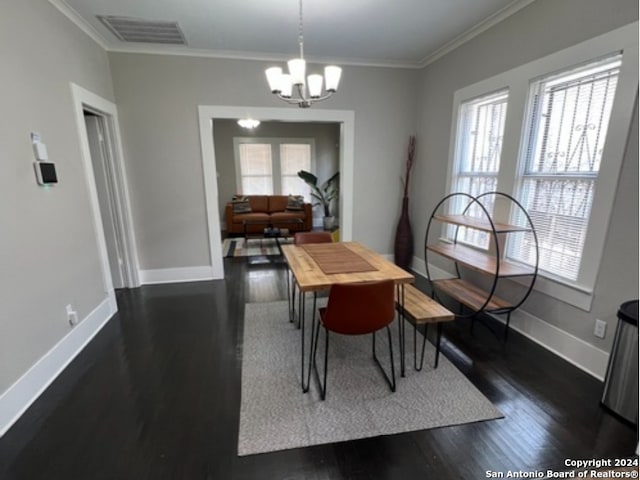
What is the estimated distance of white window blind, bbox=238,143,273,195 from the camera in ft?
25.3

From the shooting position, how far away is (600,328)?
2.12 meters

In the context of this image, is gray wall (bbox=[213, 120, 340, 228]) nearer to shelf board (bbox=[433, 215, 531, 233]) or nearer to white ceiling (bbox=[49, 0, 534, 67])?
white ceiling (bbox=[49, 0, 534, 67])

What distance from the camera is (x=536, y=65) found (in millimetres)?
2451

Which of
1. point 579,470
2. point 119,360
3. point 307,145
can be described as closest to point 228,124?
point 307,145

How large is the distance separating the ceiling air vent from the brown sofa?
3740 millimetres

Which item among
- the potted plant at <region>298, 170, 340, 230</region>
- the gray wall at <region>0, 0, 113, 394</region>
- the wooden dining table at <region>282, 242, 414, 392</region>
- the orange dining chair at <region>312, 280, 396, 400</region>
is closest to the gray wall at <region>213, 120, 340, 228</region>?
the potted plant at <region>298, 170, 340, 230</region>

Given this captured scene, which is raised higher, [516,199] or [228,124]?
[228,124]

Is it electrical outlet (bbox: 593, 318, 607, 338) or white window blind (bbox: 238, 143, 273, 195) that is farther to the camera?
white window blind (bbox: 238, 143, 273, 195)

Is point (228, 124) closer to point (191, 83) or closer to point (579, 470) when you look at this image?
point (191, 83)

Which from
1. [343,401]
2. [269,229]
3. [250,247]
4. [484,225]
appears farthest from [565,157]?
[250,247]

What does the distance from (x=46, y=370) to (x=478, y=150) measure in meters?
4.11

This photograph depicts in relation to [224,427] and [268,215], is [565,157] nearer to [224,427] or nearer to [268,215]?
[224,427]

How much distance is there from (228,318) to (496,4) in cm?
365

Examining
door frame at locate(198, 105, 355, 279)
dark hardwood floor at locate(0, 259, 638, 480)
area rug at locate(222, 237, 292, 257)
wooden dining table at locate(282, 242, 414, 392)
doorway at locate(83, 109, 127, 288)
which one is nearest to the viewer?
dark hardwood floor at locate(0, 259, 638, 480)
